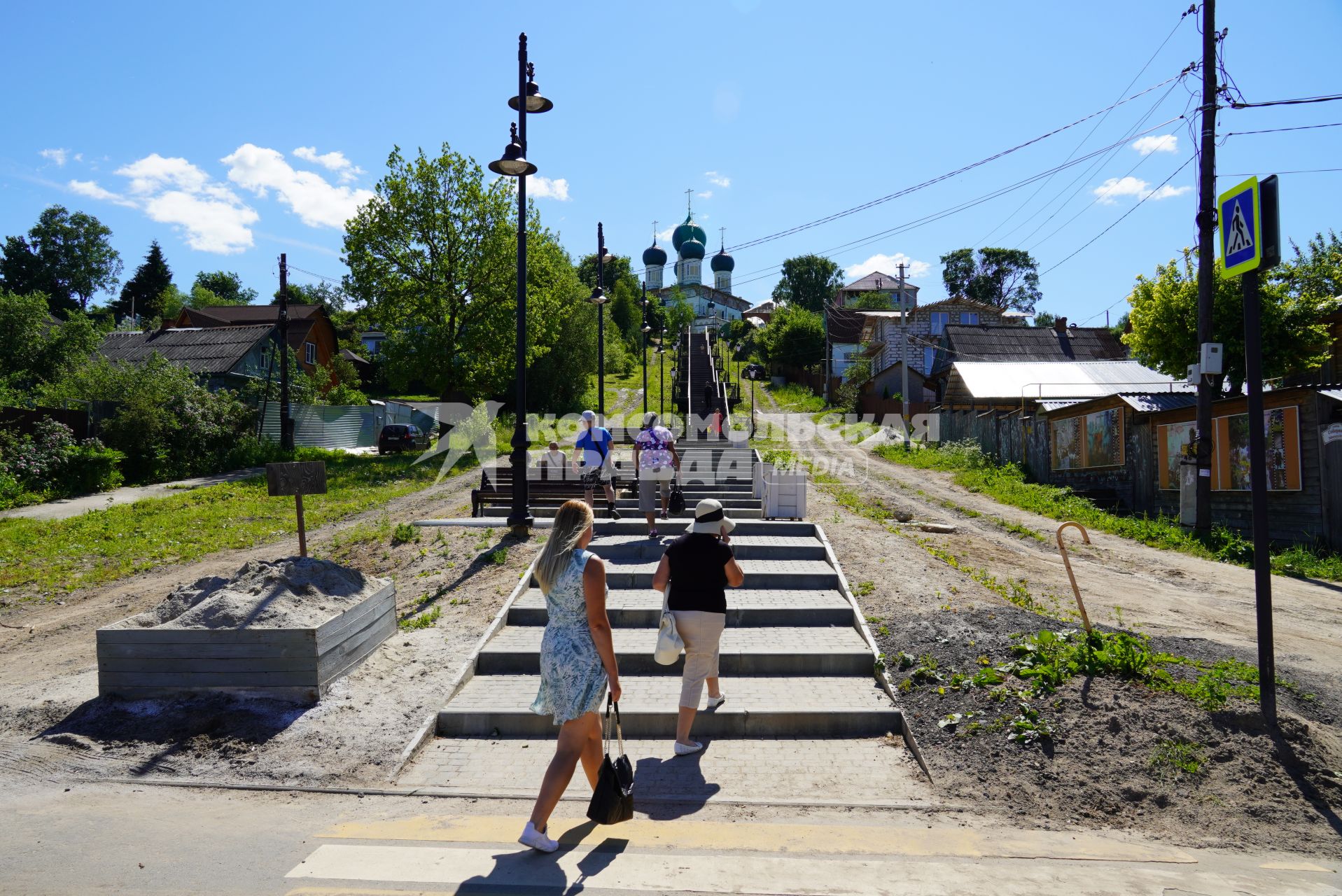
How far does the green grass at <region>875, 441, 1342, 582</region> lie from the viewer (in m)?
12.2

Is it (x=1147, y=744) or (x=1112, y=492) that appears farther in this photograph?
(x=1112, y=492)

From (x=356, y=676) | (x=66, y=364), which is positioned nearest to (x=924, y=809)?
(x=356, y=676)

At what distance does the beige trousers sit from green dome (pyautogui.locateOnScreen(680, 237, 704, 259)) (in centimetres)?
8744

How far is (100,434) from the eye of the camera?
21047mm

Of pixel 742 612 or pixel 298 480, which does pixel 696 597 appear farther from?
pixel 298 480

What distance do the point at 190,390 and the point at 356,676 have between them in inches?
848

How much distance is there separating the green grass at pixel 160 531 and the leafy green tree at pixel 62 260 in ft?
220

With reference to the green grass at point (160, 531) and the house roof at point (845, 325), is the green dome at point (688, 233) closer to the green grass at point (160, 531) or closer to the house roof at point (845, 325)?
the house roof at point (845, 325)

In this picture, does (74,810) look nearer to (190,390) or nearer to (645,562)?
(645,562)

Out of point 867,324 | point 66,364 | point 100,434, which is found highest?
point 867,324

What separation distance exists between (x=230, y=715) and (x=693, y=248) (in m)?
87.8

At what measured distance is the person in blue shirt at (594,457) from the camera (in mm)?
10781

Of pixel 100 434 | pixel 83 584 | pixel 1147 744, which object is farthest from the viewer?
pixel 100 434

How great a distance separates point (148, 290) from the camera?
71188mm
